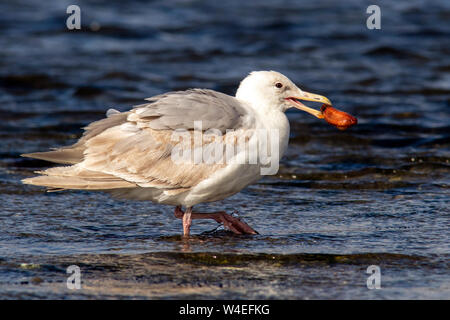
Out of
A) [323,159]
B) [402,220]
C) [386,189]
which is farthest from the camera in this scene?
[323,159]

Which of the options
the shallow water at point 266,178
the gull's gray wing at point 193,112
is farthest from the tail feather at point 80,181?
the gull's gray wing at point 193,112

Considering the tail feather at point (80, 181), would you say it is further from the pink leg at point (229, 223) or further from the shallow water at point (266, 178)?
the pink leg at point (229, 223)

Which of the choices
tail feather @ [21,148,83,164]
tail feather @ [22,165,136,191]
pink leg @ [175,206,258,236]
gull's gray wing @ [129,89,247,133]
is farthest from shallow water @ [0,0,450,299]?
gull's gray wing @ [129,89,247,133]

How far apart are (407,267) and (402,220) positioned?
137 centimetres

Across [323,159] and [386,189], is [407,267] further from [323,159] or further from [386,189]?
[323,159]

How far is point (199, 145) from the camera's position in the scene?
662 cm

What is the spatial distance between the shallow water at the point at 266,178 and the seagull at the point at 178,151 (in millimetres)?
469

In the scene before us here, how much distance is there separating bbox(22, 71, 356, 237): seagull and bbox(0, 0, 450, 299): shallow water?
0.47 metres

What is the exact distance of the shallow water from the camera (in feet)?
19.1

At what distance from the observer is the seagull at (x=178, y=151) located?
659cm

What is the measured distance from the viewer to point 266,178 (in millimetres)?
9164

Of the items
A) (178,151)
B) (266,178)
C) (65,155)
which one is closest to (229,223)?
(178,151)

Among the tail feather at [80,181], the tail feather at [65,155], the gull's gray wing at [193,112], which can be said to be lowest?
the tail feather at [80,181]

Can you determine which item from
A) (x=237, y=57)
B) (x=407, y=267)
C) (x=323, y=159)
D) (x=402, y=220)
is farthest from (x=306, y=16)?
(x=407, y=267)
